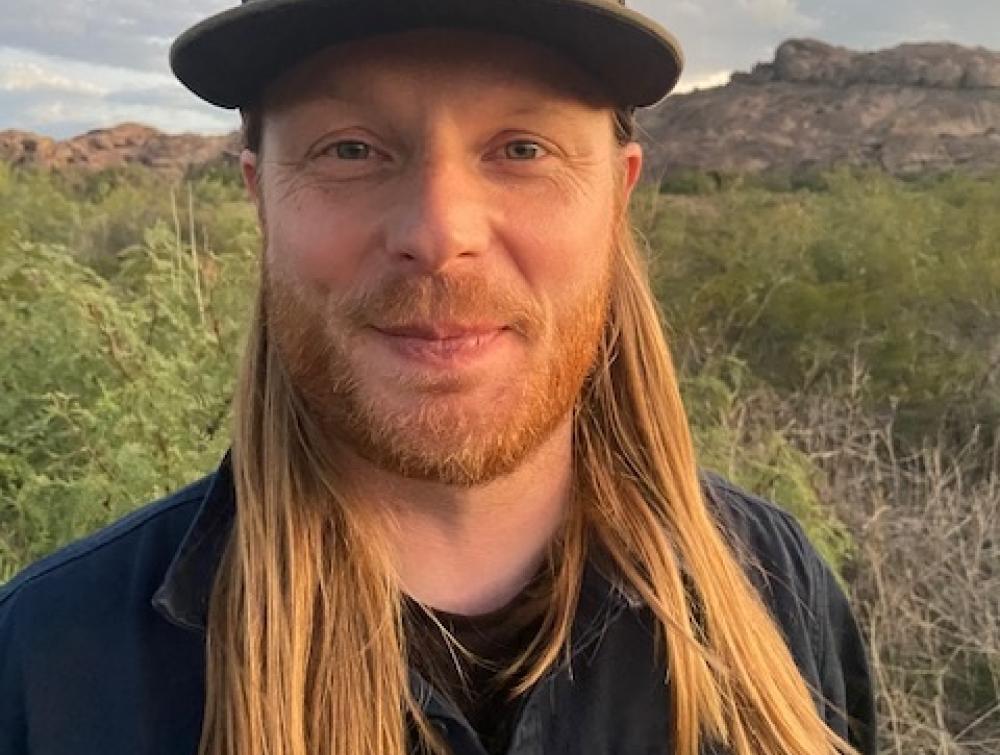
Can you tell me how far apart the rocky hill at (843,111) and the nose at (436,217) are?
3494cm

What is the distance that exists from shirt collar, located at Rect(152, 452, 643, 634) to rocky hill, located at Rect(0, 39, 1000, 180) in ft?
116

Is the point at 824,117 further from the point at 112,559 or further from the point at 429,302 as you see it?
the point at 112,559

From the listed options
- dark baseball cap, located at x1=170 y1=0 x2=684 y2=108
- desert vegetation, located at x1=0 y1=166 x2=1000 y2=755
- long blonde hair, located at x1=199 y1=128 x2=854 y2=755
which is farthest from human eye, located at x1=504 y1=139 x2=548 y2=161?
desert vegetation, located at x1=0 y1=166 x2=1000 y2=755

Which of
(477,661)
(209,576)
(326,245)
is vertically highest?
(326,245)

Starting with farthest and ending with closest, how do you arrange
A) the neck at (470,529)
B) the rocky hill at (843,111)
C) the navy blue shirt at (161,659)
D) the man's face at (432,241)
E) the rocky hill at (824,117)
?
1. the rocky hill at (843,111)
2. the rocky hill at (824,117)
3. the neck at (470,529)
4. the man's face at (432,241)
5. the navy blue shirt at (161,659)

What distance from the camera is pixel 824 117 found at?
4522 centimetres

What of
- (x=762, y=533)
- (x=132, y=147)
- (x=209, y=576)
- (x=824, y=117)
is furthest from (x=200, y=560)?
(x=824, y=117)

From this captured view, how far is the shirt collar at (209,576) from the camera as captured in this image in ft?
4.68

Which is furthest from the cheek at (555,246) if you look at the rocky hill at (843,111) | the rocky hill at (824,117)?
the rocky hill at (824,117)

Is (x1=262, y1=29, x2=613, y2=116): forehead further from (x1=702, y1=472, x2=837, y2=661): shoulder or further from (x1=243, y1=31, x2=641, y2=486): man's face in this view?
(x1=702, y1=472, x2=837, y2=661): shoulder

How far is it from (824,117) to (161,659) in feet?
155

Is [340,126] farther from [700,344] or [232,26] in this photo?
[700,344]

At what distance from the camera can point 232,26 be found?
142cm

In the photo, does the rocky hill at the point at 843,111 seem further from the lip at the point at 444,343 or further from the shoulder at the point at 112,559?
the shoulder at the point at 112,559
